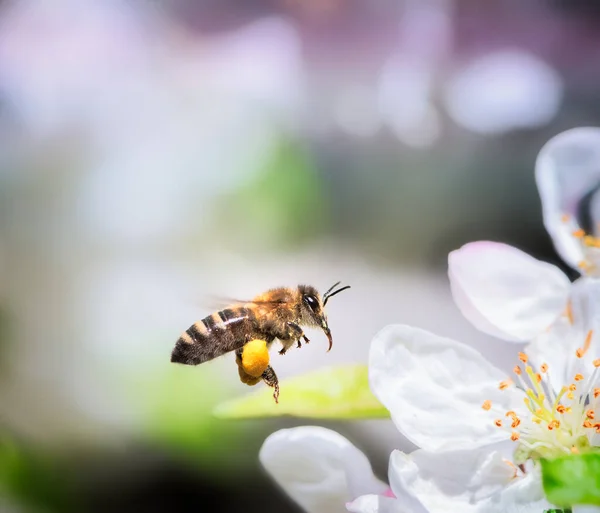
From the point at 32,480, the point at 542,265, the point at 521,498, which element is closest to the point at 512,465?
the point at 521,498

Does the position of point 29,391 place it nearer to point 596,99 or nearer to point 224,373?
point 224,373

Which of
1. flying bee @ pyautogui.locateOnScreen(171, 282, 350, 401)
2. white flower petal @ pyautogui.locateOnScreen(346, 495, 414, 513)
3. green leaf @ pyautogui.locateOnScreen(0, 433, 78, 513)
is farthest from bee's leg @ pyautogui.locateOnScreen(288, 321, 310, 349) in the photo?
green leaf @ pyautogui.locateOnScreen(0, 433, 78, 513)

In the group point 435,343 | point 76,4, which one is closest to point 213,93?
point 76,4

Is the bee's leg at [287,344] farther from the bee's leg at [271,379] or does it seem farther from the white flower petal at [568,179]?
the white flower petal at [568,179]

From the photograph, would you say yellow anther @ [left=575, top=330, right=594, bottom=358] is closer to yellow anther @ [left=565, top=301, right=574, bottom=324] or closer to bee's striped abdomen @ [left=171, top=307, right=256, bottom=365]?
yellow anther @ [left=565, top=301, right=574, bottom=324]

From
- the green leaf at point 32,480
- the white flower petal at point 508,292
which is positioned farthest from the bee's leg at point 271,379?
the green leaf at point 32,480

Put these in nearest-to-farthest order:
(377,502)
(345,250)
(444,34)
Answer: (377,502) < (345,250) < (444,34)

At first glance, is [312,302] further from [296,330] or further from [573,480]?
[573,480]
